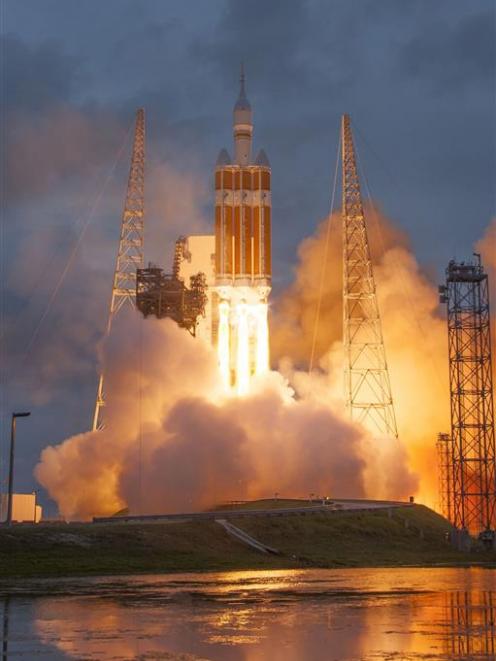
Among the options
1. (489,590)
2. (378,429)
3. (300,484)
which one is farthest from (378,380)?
(489,590)

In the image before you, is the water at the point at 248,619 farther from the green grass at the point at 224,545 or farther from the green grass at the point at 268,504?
the green grass at the point at 268,504

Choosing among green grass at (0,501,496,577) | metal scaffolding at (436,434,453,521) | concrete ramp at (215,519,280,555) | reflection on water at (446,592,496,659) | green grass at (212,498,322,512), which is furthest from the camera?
metal scaffolding at (436,434,453,521)

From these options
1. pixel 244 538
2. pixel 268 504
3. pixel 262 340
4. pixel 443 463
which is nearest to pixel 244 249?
pixel 262 340

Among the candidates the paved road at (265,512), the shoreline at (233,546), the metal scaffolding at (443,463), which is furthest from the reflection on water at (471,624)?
the metal scaffolding at (443,463)

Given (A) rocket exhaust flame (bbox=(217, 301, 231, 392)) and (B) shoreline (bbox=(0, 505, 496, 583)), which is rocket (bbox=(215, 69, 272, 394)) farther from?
(B) shoreline (bbox=(0, 505, 496, 583))

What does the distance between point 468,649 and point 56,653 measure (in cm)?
986

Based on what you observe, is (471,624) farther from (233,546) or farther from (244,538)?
(244,538)

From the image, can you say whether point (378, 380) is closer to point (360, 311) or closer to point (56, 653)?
point (360, 311)

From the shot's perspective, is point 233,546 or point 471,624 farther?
point 233,546

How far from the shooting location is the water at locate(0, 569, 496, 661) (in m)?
28.1

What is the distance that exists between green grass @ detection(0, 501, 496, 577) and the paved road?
86 centimetres

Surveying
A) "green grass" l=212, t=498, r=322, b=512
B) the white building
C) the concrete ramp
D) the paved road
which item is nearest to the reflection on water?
the concrete ramp

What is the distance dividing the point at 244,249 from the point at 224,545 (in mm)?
41424

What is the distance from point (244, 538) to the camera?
6856cm
